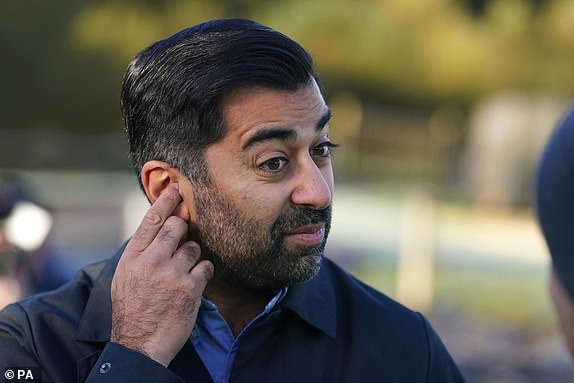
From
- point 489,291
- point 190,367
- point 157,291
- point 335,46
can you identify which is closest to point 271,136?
point 157,291

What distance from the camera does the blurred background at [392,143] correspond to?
8508mm

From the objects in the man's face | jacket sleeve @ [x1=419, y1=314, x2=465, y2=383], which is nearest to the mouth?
the man's face

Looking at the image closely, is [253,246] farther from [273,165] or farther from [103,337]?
[103,337]

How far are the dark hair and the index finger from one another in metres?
0.07

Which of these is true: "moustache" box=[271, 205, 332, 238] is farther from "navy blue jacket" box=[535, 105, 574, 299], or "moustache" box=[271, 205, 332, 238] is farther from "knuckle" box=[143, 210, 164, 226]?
"navy blue jacket" box=[535, 105, 574, 299]

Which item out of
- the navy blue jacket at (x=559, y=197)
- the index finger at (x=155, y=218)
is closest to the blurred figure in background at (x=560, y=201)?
the navy blue jacket at (x=559, y=197)

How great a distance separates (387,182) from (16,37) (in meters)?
8.54

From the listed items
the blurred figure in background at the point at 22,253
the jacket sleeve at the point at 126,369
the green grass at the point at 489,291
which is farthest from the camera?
the green grass at the point at 489,291

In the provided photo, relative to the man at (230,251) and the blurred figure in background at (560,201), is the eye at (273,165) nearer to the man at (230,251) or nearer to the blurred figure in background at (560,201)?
the man at (230,251)

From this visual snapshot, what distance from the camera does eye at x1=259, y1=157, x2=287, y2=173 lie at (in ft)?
7.17

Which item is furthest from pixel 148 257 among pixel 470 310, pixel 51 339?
pixel 470 310

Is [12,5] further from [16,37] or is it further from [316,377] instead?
[316,377]

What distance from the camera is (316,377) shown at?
2.16m

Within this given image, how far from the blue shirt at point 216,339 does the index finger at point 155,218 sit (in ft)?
0.75
